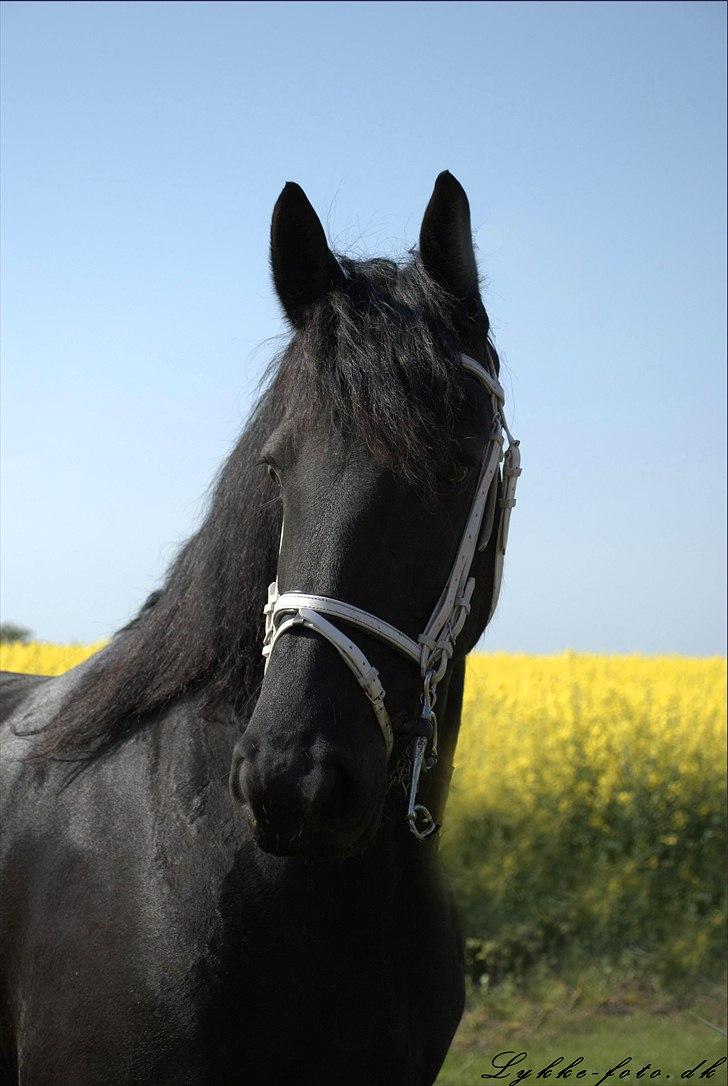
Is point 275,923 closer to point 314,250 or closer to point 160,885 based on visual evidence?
point 160,885

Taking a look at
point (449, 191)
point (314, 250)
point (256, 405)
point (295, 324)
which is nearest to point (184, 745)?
point (256, 405)

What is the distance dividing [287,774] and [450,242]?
1.39 metres

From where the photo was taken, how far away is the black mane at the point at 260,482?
219cm

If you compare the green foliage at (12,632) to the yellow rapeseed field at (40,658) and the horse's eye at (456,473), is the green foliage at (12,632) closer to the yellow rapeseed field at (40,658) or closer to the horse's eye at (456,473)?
the yellow rapeseed field at (40,658)

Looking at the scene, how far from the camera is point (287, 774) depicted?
71.9 inches

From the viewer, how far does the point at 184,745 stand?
2.46 meters

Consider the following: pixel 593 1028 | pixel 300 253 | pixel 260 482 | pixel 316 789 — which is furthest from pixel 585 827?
pixel 316 789

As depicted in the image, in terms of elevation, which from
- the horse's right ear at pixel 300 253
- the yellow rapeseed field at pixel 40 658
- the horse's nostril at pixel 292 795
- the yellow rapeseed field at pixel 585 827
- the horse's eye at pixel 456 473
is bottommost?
the yellow rapeseed field at pixel 585 827

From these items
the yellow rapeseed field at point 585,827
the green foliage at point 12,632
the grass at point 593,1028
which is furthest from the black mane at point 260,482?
the green foliage at point 12,632

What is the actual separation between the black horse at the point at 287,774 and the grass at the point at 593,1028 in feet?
13.2

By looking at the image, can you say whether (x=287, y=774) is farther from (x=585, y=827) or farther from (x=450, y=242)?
(x=585, y=827)

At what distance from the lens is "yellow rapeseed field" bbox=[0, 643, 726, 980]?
779 centimetres

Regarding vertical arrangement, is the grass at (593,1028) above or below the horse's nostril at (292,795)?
below

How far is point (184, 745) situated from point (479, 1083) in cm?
434
